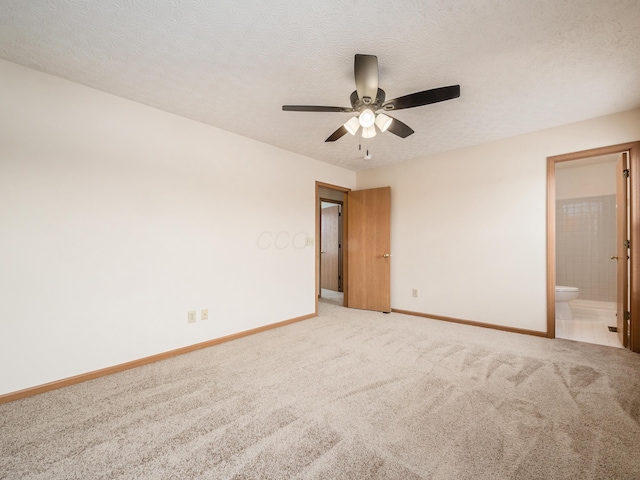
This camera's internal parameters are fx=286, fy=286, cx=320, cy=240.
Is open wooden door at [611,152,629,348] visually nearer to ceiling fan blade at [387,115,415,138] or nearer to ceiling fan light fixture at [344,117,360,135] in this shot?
ceiling fan blade at [387,115,415,138]

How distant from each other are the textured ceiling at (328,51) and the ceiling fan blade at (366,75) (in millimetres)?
219

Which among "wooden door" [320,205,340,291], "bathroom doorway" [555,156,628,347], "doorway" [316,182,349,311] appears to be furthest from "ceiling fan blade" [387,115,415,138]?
"wooden door" [320,205,340,291]

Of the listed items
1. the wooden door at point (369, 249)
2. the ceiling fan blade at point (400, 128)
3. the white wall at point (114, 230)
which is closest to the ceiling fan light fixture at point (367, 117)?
the ceiling fan blade at point (400, 128)

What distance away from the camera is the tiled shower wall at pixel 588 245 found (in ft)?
15.6

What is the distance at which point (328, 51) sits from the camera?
196 centimetres

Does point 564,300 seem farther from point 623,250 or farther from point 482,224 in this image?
point 482,224

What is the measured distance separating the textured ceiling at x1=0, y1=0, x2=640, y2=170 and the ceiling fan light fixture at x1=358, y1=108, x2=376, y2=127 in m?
0.35

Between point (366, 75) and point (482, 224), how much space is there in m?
2.88

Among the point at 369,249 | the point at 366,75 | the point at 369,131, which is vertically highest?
the point at 366,75

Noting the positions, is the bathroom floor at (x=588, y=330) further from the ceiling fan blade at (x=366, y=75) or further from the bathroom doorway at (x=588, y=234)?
the ceiling fan blade at (x=366, y=75)

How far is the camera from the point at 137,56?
2.02m

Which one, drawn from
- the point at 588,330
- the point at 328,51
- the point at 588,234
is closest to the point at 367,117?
the point at 328,51

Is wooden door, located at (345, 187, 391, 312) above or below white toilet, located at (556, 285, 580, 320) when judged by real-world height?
above

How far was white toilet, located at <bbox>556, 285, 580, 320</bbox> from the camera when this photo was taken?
413cm
